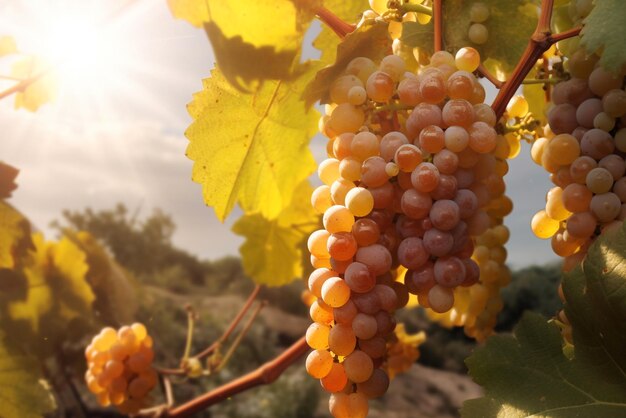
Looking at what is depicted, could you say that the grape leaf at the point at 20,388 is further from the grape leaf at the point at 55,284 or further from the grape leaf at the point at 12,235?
the grape leaf at the point at 55,284

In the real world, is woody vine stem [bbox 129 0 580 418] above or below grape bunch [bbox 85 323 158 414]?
above

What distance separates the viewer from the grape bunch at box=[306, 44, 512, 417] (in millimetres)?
358

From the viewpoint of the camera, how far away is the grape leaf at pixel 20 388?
68 cm

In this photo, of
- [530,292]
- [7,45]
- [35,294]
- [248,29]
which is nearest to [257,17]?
[248,29]

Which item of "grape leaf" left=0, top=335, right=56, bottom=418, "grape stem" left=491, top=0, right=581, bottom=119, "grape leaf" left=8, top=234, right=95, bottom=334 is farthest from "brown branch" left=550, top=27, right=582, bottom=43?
"grape leaf" left=8, top=234, right=95, bottom=334

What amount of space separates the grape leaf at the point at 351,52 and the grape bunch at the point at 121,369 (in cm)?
53

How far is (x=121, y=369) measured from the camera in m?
0.82

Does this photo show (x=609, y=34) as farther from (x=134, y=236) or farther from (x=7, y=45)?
(x=134, y=236)

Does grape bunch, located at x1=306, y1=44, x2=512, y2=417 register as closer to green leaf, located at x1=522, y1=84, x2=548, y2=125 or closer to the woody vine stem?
the woody vine stem

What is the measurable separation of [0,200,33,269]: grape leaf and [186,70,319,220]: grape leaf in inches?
14.6

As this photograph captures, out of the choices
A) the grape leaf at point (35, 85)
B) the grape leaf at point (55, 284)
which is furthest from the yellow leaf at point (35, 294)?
the grape leaf at point (35, 85)

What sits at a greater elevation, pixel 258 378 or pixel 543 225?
pixel 543 225

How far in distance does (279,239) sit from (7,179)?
40cm

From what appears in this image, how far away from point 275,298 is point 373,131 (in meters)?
3.54
